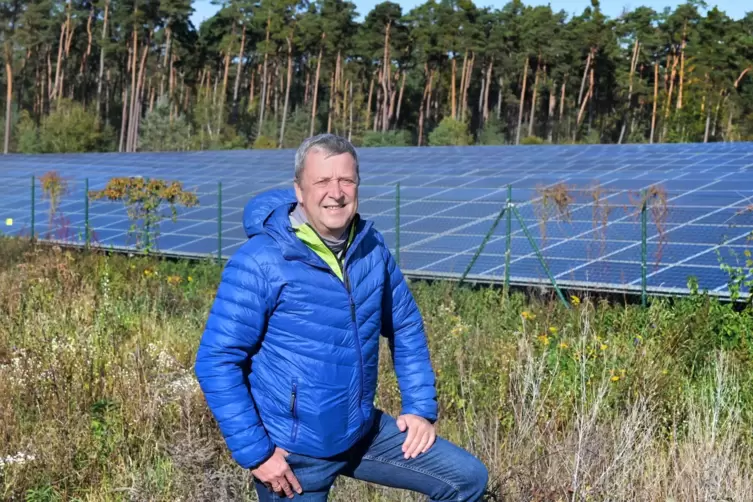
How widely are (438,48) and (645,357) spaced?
51.2 metres

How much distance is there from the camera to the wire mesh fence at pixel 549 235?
34.4 feet

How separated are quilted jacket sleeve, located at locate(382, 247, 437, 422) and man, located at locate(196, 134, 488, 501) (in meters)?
0.09

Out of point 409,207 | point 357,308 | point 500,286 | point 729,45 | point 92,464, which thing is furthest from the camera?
point 729,45

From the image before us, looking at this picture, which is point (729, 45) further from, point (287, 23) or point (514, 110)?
point (287, 23)

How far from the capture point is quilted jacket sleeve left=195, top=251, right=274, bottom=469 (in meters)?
2.90

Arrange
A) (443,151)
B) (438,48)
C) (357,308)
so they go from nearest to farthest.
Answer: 1. (357,308)
2. (443,151)
3. (438,48)

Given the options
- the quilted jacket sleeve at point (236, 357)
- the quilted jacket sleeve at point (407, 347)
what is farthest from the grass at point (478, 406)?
the quilted jacket sleeve at point (236, 357)

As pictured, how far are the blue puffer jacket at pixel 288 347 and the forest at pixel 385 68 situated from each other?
4337 centimetres

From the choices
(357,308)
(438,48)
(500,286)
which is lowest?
(500,286)

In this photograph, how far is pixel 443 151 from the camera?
24516 mm

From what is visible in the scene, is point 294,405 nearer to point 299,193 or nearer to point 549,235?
point 299,193

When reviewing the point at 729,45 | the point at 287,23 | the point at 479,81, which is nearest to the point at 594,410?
the point at 729,45

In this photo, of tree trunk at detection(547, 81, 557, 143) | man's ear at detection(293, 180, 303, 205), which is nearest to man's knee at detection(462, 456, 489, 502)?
man's ear at detection(293, 180, 303, 205)

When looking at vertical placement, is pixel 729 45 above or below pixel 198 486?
above
